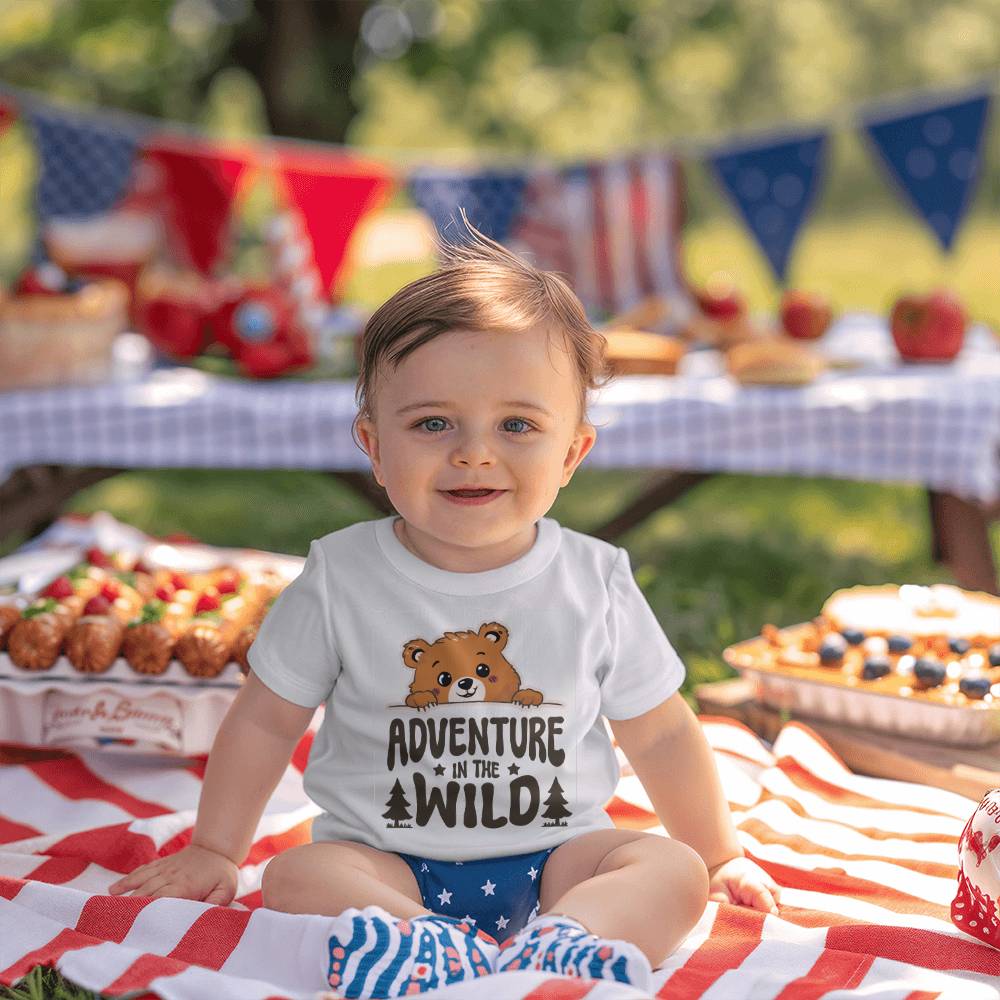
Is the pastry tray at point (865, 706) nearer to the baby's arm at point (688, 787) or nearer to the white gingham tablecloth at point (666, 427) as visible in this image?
the baby's arm at point (688, 787)

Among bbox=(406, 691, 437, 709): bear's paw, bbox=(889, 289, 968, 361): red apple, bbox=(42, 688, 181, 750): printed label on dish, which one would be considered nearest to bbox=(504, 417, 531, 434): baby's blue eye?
bbox=(406, 691, 437, 709): bear's paw

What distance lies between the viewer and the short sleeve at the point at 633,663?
6.42 ft

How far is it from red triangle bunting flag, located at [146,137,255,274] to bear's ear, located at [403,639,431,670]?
3.64 meters

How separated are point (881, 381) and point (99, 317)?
6.93 feet

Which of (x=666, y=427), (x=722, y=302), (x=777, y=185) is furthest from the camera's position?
(x=777, y=185)

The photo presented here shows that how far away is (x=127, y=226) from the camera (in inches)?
190

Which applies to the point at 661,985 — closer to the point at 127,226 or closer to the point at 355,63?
the point at 127,226

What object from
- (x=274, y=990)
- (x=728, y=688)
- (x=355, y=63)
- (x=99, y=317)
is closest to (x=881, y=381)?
(x=728, y=688)

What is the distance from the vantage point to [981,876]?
187 cm

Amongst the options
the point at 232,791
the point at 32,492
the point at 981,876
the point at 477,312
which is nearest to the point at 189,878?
the point at 232,791

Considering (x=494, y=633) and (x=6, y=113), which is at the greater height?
(x=6, y=113)

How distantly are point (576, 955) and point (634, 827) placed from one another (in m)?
0.72

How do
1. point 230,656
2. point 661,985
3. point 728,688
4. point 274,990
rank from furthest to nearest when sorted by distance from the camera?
1. point 728,688
2. point 230,656
3. point 661,985
4. point 274,990

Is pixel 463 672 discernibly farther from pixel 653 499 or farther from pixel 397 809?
pixel 653 499
